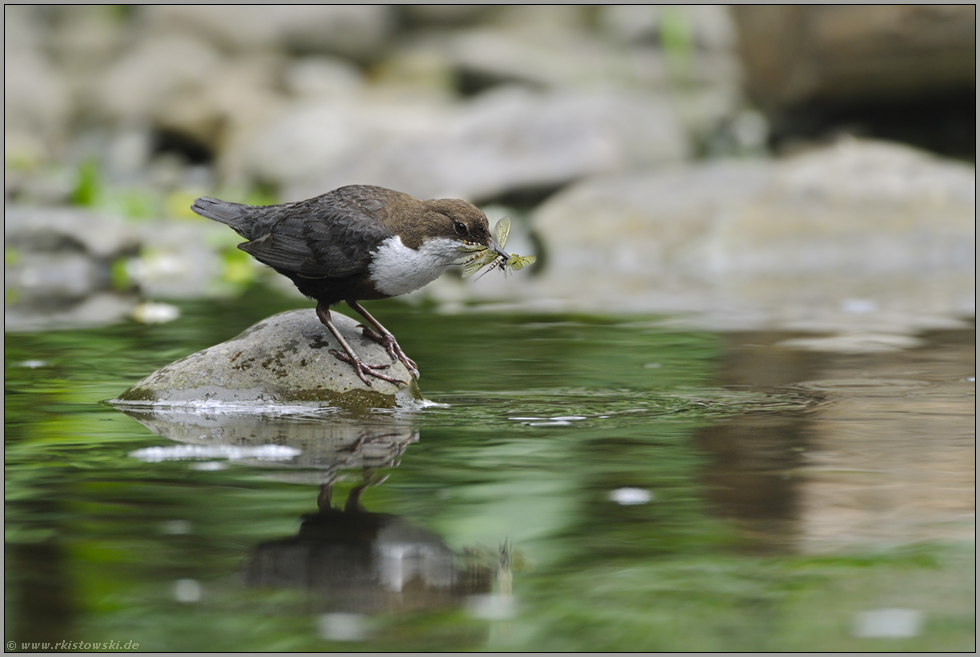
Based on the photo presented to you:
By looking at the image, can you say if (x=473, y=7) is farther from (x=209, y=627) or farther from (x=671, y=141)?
(x=209, y=627)

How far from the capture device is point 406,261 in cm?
473

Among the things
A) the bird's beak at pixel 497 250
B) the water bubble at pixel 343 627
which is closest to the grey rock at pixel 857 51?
the bird's beak at pixel 497 250

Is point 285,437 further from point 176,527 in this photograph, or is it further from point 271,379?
point 176,527

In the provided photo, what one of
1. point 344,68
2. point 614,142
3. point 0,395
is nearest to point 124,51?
point 344,68

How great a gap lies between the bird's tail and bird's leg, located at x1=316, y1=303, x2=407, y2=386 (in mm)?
674

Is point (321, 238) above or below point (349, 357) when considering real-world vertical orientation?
above

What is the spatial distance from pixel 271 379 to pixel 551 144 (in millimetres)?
8812

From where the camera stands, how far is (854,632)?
2502 mm

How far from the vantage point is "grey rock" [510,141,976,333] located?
9.07 meters

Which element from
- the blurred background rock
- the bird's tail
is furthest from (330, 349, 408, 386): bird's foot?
the blurred background rock

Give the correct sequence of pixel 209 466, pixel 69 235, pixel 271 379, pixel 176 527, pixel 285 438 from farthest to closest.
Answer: pixel 69 235 < pixel 271 379 < pixel 285 438 < pixel 209 466 < pixel 176 527

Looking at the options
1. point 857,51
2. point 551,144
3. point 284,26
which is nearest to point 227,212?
point 551,144

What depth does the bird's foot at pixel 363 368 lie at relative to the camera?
4863mm

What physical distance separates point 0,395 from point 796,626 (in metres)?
3.83
